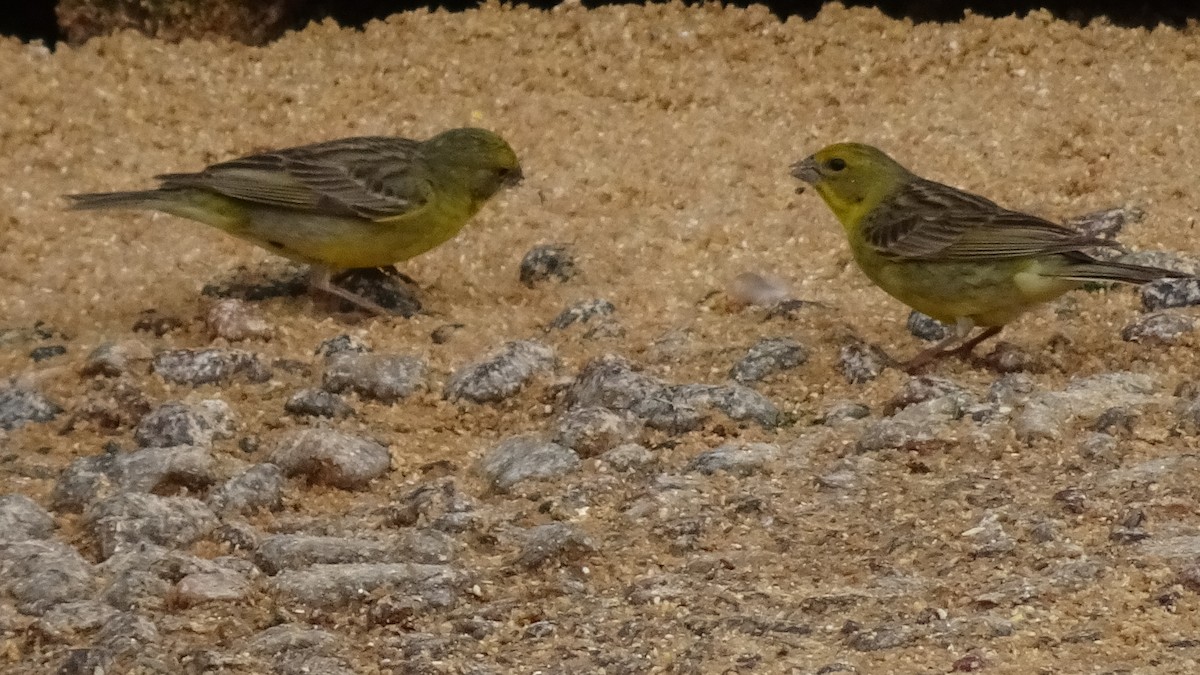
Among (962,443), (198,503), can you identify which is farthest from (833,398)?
(198,503)

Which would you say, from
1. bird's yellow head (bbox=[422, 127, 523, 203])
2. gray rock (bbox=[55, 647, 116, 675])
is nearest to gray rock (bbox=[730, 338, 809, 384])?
bird's yellow head (bbox=[422, 127, 523, 203])

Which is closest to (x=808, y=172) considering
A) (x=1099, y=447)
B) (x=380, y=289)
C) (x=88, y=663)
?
(x=380, y=289)

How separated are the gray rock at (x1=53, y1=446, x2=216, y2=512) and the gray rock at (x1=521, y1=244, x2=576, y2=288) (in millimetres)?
1909

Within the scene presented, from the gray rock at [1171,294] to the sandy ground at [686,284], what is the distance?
114 mm

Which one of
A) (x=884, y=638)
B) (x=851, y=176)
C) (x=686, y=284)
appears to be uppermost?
(x=851, y=176)

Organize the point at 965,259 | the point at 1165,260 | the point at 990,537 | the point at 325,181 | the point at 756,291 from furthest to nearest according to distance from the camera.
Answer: the point at 325,181, the point at 756,291, the point at 1165,260, the point at 965,259, the point at 990,537

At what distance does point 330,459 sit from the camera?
4285 millimetres

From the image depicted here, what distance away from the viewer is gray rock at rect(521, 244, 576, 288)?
5.98m

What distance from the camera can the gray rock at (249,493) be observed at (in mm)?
4098

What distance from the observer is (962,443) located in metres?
4.27

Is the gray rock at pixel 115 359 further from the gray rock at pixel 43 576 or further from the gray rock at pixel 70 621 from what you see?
the gray rock at pixel 70 621

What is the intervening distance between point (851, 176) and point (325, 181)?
188 cm

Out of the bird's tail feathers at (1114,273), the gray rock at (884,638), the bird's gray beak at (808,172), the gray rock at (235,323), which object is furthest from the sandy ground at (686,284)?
the bird's gray beak at (808,172)

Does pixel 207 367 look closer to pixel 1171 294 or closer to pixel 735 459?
pixel 735 459
